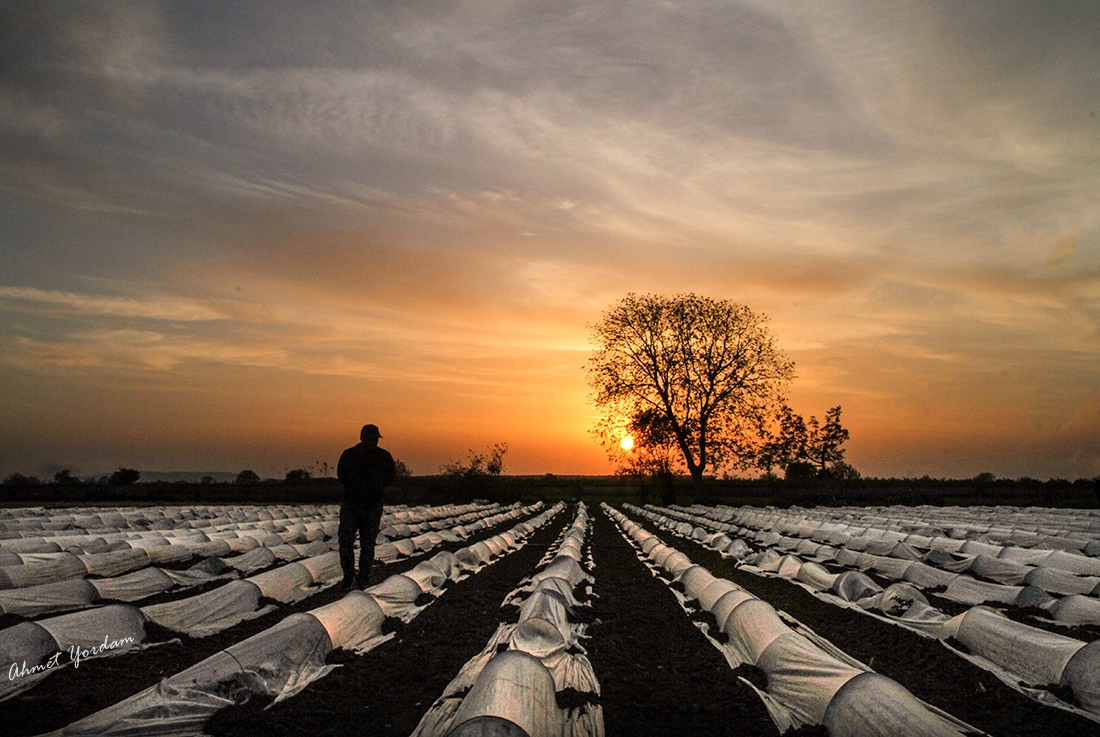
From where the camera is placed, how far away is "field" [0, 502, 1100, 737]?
16.7ft

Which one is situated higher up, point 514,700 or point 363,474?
point 363,474

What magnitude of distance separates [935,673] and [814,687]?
189cm

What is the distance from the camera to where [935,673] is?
6.61 meters

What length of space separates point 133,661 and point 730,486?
5520 cm

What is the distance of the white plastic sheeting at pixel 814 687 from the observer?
4484 mm

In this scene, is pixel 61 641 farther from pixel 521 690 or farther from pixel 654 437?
pixel 654 437

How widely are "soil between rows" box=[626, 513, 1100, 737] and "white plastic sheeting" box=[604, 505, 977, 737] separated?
1.65 ft

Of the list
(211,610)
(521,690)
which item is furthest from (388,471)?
(521,690)

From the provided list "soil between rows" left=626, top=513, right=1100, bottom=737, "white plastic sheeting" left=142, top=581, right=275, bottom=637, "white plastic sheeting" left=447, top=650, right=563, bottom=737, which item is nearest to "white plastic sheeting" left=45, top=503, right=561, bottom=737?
"white plastic sheeting" left=142, top=581, right=275, bottom=637

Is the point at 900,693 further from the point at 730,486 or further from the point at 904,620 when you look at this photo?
the point at 730,486

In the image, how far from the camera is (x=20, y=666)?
19.3ft

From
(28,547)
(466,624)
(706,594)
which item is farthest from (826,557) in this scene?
(28,547)

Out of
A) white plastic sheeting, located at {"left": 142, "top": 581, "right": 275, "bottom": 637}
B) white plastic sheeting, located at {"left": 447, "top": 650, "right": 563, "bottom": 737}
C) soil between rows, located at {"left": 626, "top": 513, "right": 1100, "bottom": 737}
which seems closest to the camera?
white plastic sheeting, located at {"left": 447, "top": 650, "right": 563, "bottom": 737}

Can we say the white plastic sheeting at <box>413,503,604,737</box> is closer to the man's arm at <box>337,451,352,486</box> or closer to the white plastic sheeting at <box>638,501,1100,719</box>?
the white plastic sheeting at <box>638,501,1100,719</box>
